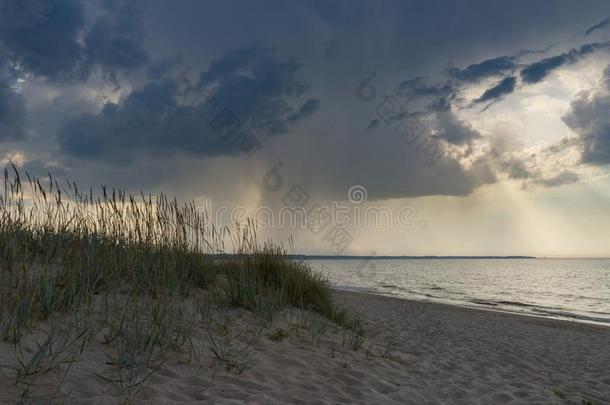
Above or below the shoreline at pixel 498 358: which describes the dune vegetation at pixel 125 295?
above

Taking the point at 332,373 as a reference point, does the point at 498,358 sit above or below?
below

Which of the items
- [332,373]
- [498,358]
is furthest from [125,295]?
[498,358]

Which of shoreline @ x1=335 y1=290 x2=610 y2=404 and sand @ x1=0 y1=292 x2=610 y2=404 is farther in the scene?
shoreline @ x1=335 y1=290 x2=610 y2=404

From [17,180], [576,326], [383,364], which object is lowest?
[576,326]

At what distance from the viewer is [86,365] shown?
142 inches

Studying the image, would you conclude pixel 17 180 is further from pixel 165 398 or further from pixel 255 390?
pixel 255 390

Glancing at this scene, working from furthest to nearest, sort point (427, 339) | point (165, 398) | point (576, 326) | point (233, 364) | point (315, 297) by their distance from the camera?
point (576, 326) → point (427, 339) → point (315, 297) → point (233, 364) → point (165, 398)

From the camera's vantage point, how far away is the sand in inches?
135

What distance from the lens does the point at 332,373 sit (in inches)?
185

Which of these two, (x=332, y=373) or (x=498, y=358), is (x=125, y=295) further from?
(x=498, y=358)

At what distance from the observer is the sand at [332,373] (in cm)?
342

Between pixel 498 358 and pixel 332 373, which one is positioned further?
pixel 498 358

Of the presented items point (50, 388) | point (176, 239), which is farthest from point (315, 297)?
point (50, 388)

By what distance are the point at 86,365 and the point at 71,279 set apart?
1689 mm
